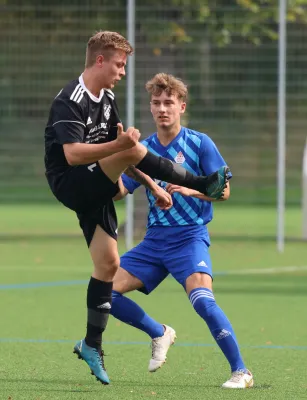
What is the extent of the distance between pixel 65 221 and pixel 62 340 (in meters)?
18.0

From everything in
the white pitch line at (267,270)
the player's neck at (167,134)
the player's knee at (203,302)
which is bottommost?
the white pitch line at (267,270)

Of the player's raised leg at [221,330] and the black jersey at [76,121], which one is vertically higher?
the black jersey at [76,121]

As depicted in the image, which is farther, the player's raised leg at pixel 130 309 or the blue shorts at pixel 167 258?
the player's raised leg at pixel 130 309

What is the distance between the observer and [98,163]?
7.76 metres

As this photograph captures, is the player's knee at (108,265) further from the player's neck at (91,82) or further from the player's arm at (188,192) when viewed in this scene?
the player's neck at (91,82)

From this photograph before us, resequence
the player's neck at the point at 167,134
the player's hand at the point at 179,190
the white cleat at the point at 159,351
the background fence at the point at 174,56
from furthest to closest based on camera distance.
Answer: the background fence at the point at 174,56 < the player's neck at the point at 167,134 < the white cleat at the point at 159,351 < the player's hand at the point at 179,190

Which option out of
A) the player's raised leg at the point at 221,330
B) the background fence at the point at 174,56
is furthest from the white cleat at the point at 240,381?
the background fence at the point at 174,56

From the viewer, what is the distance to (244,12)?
22.7m

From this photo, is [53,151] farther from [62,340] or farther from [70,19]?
[70,19]

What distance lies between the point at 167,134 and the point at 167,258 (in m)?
0.79

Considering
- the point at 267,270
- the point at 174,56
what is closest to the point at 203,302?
the point at 267,270

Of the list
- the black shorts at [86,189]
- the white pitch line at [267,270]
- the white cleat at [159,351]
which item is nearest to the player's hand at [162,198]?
the black shorts at [86,189]

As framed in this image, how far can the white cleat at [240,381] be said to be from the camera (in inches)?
308

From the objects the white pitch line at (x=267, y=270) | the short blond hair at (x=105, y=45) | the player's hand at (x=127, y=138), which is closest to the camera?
the player's hand at (x=127, y=138)
